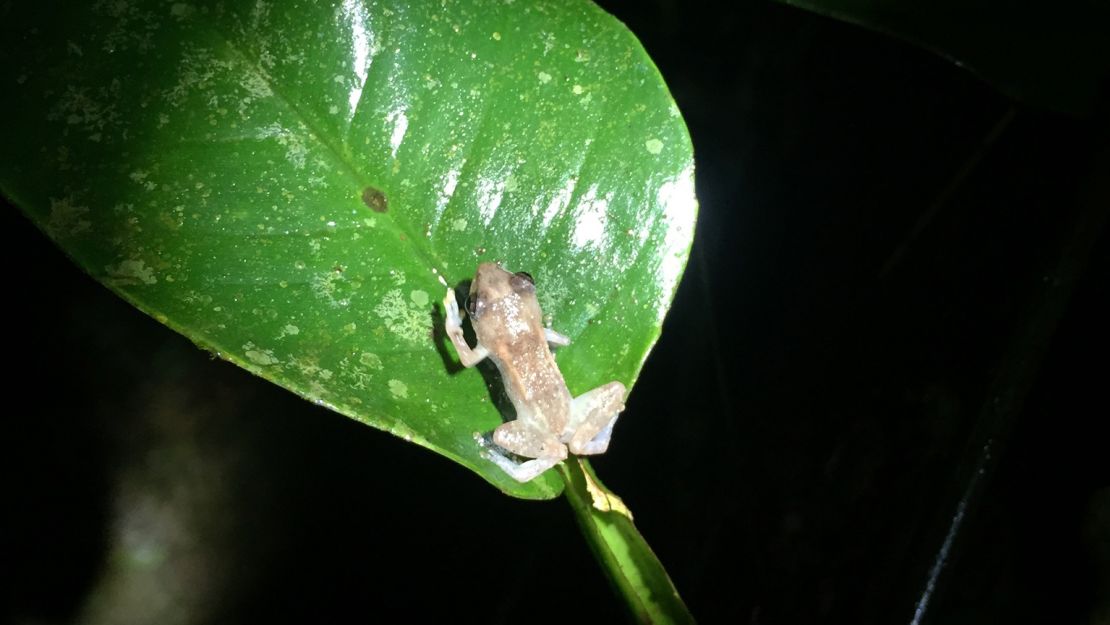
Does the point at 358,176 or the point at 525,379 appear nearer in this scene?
the point at 358,176

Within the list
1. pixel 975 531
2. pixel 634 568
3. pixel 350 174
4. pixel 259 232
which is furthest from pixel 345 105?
pixel 975 531

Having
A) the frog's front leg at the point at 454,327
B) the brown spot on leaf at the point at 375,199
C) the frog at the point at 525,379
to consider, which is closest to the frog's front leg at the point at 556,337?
the frog at the point at 525,379

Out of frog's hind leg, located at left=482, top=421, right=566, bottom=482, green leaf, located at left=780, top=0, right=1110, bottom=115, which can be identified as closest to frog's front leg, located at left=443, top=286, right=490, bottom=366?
frog's hind leg, located at left=482, top=421, right=566, bottom=482

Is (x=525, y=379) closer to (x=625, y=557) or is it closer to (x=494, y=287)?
(x=494, y=287)

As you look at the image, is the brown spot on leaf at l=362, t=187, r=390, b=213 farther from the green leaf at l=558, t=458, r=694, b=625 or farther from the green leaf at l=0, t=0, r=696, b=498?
the green leaf at l=558, t=458, r=694, b=625

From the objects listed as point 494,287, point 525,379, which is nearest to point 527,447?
point 525,379

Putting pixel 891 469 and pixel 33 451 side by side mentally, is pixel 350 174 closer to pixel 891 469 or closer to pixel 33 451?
pixel 891 469
